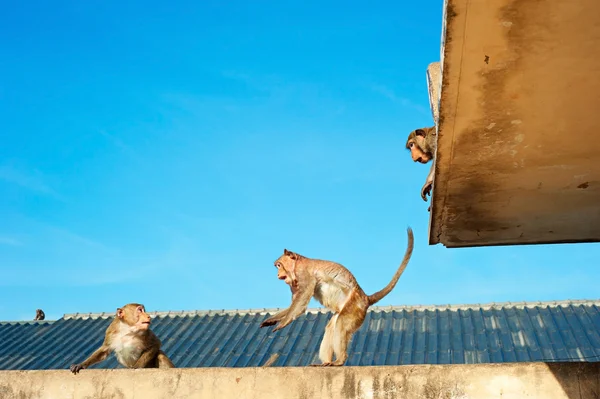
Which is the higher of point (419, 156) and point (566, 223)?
point (419, 156)

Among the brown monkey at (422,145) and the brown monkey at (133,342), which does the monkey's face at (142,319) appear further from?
the brown monkey at (422,145)

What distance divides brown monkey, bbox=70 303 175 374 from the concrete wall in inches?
49.4

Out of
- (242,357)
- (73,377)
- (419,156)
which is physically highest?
(419,156)

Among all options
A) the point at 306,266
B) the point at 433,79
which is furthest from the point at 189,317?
the point at 433,79

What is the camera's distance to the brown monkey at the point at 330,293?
934cm

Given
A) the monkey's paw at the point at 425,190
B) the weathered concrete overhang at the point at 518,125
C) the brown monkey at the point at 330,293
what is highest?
the monkey's paw at the point at 425,190

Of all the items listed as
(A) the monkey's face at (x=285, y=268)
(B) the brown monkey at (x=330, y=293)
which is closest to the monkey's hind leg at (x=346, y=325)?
(B) the brown monkey at (x=330, y=293)

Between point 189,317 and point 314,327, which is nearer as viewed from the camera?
point 314,327

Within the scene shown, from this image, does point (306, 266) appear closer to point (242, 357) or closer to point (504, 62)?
point (504, 62)

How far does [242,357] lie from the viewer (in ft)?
52.9

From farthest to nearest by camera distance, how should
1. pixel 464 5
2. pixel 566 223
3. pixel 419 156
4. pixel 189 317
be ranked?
pixel 189 317 → pixel 419 156 → pixel 566 223 → pixel 464 5

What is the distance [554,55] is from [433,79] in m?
3.32

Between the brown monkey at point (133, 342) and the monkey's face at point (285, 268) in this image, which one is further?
the brown monkey at point (133, 342)

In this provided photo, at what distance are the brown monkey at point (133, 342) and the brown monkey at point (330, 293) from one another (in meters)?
2.00
